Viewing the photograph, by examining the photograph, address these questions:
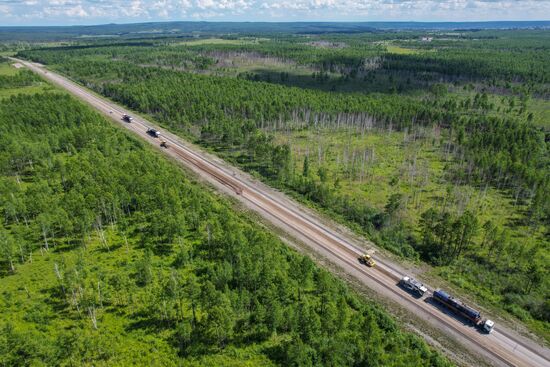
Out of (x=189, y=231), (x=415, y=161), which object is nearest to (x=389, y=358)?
(x=189, y=231)

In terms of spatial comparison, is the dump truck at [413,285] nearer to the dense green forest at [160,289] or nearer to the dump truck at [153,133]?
the dense green forest at [160,289]

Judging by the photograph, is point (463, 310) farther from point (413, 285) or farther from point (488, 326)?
point (413, 285)

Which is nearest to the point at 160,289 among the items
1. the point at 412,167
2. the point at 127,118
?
the point at 412,167

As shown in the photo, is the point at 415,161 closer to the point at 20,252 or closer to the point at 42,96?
the point at 20,252

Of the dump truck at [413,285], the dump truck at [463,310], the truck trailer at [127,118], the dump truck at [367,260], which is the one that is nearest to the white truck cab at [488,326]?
the dump truck at [463,310]

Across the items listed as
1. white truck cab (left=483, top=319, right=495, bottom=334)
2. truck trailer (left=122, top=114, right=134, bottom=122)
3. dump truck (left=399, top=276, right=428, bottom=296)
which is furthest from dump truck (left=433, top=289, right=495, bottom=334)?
truck trailer (left=122, top=114, right=134, bottom=122)

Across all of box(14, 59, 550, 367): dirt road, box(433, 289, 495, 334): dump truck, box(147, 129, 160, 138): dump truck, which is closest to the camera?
box(14, 59, 550, 367): dirt road

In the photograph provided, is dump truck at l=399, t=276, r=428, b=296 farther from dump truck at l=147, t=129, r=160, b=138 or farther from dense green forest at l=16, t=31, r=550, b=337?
dump truck at l=147, t=129, r=160, b=138
